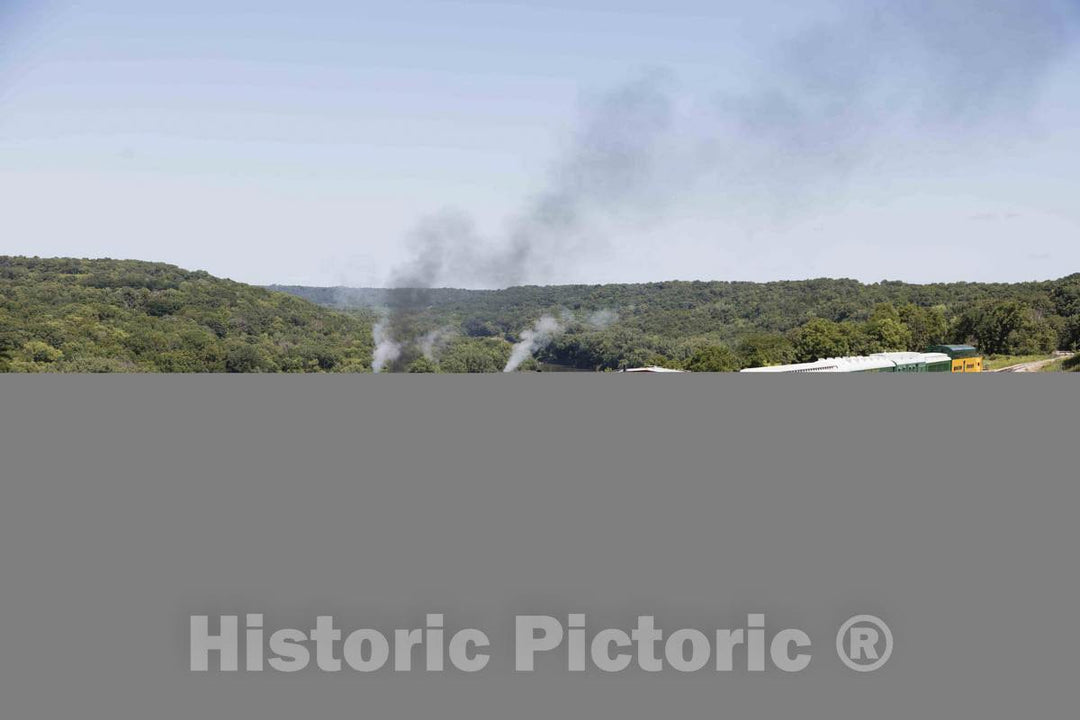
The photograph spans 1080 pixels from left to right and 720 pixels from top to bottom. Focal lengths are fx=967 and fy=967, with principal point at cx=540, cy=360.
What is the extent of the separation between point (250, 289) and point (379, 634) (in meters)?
72.2

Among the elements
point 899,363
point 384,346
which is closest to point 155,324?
point 384,346

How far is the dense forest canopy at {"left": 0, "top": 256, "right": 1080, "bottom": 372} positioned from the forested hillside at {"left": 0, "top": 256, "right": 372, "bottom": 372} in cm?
14

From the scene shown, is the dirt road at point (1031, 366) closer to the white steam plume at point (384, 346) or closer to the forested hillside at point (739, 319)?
the forested hillside at point (739, 319)

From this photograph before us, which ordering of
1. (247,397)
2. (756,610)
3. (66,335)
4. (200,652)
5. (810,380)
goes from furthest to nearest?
1. (66,335)
2. (810,380)
3. (247,397)
4. (756,610)
5. (200,652)

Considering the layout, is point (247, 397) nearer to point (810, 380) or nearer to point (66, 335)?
point (810, 380)

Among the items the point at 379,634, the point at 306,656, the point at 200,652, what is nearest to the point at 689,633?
the point at 379,634

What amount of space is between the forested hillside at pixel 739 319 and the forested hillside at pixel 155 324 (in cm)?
791

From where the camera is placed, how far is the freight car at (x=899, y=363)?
4831cm

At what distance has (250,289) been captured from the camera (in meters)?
83.6

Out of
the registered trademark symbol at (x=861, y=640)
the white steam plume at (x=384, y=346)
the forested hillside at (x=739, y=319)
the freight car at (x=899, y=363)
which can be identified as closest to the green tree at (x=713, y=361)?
the forested hillside at (x=739, y=319)

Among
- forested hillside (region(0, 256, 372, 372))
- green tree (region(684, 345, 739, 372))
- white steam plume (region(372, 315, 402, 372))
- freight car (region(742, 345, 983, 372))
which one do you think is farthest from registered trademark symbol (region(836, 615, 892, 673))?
white steam plume (region(372, 315, 402, 372))

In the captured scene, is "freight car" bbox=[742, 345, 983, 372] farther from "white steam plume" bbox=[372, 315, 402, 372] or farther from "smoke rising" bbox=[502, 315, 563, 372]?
"white steam plume" bbox=[372, 315, 402, 372]

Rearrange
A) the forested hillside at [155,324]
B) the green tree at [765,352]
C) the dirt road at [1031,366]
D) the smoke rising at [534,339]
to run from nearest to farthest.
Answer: the dirt road at [1031,366] < the forested hillside at [155,324] < the green tree at [765,352] < the smoke rising at [534,339]

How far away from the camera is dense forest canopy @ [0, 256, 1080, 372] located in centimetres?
6762
